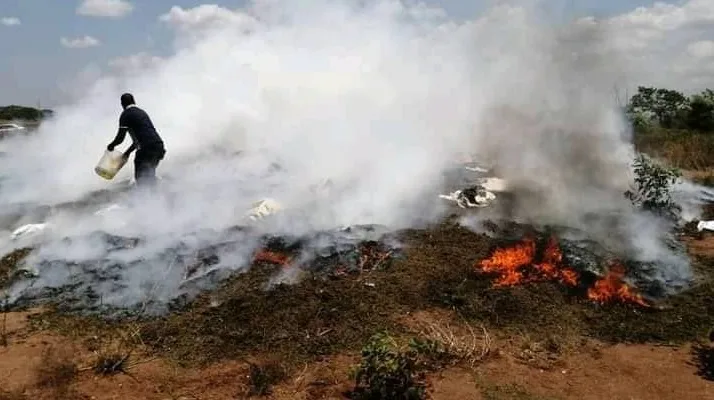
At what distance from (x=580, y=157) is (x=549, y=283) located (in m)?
4.59

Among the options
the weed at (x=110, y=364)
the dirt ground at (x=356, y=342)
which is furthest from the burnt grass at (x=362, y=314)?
the weed at (x=110, y=364)

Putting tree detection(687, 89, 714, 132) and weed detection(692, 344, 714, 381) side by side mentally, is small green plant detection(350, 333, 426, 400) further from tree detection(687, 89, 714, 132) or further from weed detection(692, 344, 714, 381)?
tree detection(687, 89, 714, 132)

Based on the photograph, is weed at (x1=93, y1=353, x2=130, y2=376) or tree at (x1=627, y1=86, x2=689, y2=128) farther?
tree at (x1=627, y1=86, x2=689, y2=128)

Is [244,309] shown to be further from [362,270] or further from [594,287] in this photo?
[594,287]

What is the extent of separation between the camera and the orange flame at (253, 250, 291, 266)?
6.81 m

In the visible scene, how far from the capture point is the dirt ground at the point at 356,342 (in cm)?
454

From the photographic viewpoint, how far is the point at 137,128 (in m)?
7.92

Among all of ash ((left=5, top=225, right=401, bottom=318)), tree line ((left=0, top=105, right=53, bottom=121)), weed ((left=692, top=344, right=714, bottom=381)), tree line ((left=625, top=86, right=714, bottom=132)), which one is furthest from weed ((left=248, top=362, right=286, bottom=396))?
tree line ((left=0, top=105, right=53, bottom=121))

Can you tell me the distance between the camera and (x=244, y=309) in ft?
18.7

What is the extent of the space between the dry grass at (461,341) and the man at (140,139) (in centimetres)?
468

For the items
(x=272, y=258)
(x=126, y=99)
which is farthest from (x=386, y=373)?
(x=126, y=99)

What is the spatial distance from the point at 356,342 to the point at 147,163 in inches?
176

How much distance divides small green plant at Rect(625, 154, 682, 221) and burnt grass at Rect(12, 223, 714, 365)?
2444 mm

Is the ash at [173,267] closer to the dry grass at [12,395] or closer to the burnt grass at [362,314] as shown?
the burnt grass at [362,314]
